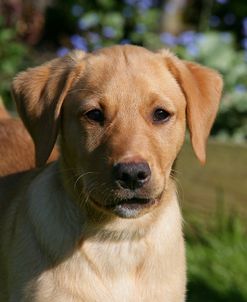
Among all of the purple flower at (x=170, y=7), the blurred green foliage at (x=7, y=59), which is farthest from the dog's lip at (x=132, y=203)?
the purple flower at (x=170, y=7)

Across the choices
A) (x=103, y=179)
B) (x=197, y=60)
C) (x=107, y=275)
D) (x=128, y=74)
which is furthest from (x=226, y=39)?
(x=103, y=179)

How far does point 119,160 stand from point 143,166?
11 centimetres

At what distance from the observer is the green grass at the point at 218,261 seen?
5648 millimetres

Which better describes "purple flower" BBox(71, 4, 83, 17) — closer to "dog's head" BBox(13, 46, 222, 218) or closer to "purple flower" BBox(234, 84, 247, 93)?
"purple flower" BBox(234, 84, 247, 93)

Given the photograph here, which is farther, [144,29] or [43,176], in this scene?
[144,29]

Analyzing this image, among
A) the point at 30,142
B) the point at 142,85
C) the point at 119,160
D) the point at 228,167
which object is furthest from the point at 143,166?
the point at 228,167

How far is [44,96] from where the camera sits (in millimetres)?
4250

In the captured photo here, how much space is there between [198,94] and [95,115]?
57 centimetres

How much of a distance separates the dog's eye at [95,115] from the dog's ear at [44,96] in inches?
6.6

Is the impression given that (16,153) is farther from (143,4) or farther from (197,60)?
(143,4)

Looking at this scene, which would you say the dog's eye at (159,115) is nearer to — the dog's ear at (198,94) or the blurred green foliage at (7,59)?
→ the dog's ear at (198,94)

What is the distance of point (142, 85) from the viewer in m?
4.10

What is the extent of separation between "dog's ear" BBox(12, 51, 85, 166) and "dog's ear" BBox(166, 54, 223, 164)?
50 cm

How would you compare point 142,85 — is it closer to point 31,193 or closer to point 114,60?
point 114,60
